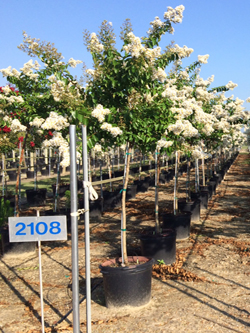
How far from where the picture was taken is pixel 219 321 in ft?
14.4

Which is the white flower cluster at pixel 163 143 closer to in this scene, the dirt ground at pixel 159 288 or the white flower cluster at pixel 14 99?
the dirt ground at pixel 159 288

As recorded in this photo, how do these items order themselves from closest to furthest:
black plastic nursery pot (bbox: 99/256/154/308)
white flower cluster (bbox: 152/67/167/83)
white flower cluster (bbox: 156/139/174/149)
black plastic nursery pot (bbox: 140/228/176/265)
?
black plastic nursery pot (bbox: 99/256/154/308)
white flower cluster (bbox: 156/139/174/149)
white flower cluster (bbox: 152/67/167/83)
black plastic nursery pot (bbox: 140/228/176/265)

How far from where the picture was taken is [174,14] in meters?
5.46

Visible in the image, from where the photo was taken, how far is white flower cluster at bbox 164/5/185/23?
5.39 metres

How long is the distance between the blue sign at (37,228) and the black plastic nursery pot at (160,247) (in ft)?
10.6

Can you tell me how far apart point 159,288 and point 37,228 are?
2.64 meters

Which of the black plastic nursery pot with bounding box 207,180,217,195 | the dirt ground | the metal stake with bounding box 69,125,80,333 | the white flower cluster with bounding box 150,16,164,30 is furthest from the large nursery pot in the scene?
the metal stake with bounding box 69,125,80,333

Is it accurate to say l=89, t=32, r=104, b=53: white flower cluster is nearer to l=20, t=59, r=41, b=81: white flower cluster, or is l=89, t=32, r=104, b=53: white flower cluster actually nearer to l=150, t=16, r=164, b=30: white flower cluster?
l=150, t=16, r=164, b=30: white flower cluster

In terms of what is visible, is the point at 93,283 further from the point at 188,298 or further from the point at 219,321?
the point at 219,321

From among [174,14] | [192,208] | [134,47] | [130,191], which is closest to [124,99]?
[134,47]

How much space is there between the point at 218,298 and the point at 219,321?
0.69m

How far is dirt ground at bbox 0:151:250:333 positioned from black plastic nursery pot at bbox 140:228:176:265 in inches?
8.3

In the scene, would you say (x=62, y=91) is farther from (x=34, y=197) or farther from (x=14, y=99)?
(x=34, y=197)

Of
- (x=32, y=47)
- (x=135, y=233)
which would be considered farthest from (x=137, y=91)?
(x=135, y=233)
